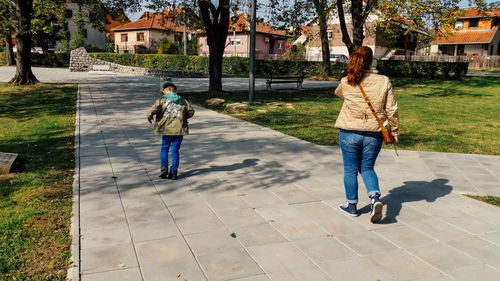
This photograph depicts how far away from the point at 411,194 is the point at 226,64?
3090 cm

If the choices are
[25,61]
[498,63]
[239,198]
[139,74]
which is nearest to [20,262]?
[239,198]

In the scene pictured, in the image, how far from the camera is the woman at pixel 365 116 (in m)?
4.14

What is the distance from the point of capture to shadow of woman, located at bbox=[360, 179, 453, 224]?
4.77 meters

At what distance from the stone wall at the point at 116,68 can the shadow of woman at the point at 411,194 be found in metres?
26.0

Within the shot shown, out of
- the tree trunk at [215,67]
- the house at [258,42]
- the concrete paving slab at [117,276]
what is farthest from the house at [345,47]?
the concrete paving slab at [117,276]

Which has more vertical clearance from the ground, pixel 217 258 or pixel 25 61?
pixel 25 61

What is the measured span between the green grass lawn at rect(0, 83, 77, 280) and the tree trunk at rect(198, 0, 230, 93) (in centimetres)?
728

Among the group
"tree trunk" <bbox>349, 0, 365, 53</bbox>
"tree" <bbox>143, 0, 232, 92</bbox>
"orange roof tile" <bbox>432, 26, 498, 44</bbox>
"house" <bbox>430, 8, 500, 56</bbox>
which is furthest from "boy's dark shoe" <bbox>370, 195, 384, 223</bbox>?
"house" <bbox>430, 8, 500, 56</bbox>

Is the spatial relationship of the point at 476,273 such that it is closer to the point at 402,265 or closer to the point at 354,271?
the point at 402,265

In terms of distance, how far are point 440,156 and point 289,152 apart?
2.94 meters

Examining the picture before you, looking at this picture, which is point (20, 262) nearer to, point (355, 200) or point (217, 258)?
point (217, 258)

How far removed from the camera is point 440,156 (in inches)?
300

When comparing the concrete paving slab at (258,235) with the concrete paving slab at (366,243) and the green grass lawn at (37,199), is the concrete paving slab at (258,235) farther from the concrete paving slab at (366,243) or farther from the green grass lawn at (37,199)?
the green grass lawn at (37,199)

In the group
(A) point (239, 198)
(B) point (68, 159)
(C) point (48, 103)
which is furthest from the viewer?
(C) point (48, 103)
